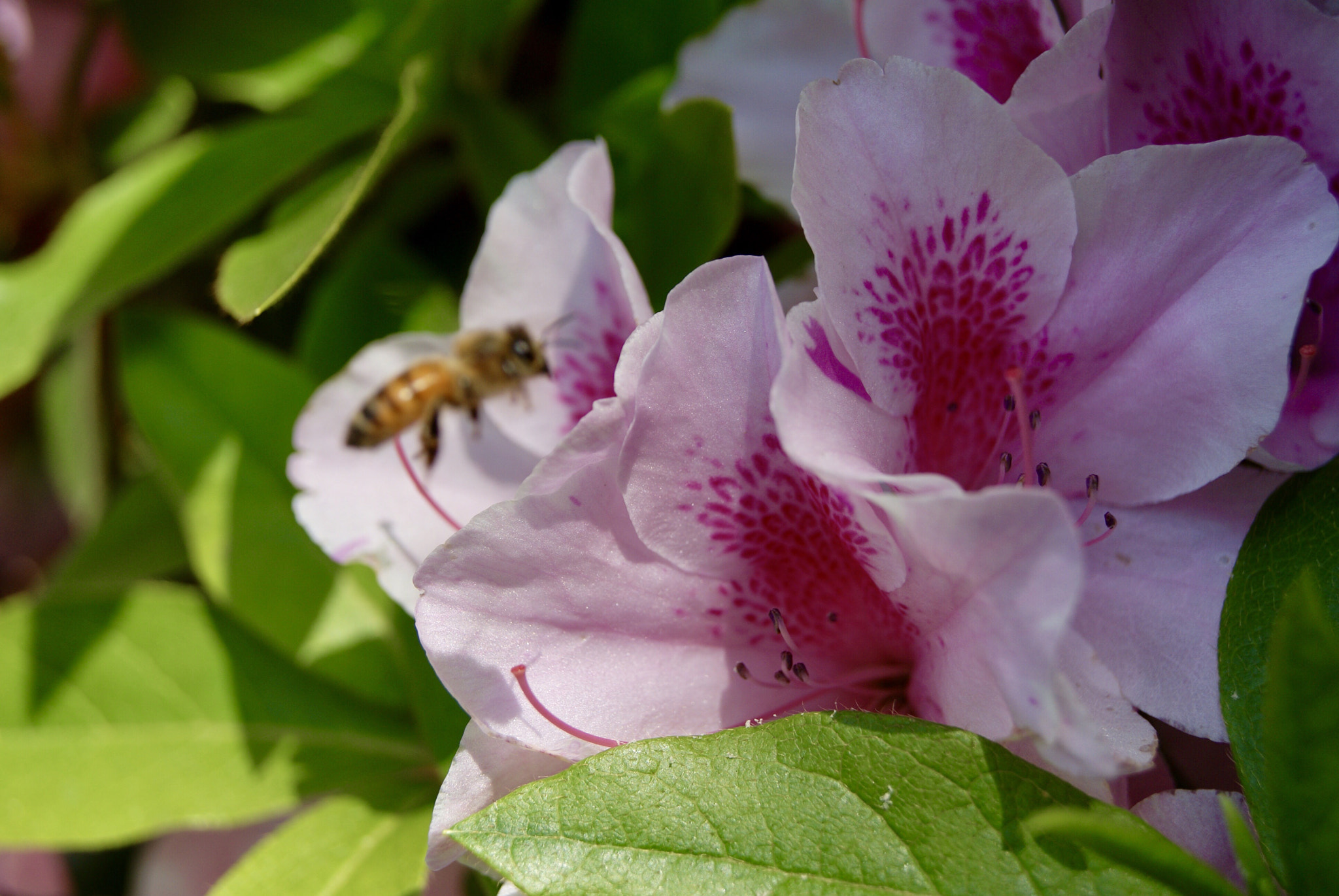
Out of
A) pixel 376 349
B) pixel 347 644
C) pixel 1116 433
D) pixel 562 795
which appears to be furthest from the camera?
pixel 347 644

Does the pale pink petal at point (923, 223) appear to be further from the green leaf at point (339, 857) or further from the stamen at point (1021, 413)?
the green leaf at point (339, 857)

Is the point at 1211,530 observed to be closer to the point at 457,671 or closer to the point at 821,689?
the point at 821,689

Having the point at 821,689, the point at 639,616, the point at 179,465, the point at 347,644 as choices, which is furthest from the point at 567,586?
the point at 179,465

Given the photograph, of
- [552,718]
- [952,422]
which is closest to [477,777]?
[552,718]

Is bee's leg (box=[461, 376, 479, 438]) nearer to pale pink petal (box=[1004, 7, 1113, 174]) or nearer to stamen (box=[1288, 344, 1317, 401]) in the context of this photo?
pale pink petal (box=[1004, 7, 1113, 174])

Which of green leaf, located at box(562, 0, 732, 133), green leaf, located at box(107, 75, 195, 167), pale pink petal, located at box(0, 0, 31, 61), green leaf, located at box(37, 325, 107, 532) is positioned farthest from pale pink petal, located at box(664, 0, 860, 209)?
pale pink petal, located at box(0, 0, 31, 61)

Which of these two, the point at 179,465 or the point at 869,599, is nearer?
the point at 869,599
